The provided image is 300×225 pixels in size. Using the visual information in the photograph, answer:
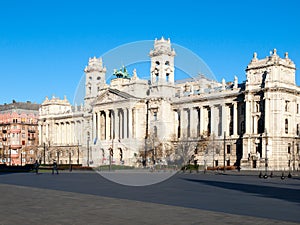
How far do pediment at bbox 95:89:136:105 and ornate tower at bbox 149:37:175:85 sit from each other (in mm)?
8580

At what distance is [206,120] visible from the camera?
126250mm

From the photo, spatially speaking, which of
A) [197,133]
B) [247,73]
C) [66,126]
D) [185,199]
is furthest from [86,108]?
[185,199]

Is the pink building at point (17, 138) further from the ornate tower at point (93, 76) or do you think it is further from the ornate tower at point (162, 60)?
the ornate tower at point (162, 60)

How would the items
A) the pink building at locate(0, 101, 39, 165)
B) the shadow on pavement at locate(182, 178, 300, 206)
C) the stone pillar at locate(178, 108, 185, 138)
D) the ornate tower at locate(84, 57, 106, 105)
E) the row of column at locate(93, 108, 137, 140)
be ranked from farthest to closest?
the pink building at locate(0, 101, 39, 165), the ornate tower at locate(84, 57, 106, 105), the row of column at locate(93, 108, 137, 140), the stone pillar at locate(178, 108, 185, 138), the shadow on pavement at locate(182, 178, 300, 206)

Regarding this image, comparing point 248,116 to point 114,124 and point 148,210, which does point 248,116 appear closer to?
point 114,124

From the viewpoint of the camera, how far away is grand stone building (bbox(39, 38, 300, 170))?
107 meters

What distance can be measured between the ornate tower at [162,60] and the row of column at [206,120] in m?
10.2

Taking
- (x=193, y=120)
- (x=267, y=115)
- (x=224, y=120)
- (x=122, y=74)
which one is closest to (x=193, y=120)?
(x=193, y=120)

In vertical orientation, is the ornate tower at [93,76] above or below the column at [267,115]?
above

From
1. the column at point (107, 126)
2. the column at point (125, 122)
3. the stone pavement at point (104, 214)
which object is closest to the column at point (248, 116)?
the column at point (125, 122)

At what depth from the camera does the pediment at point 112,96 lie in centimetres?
13751

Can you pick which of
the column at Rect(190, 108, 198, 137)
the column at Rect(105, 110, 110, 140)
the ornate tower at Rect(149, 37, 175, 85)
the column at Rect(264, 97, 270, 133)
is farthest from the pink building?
the column at Rect(264, 97, 270, 133)

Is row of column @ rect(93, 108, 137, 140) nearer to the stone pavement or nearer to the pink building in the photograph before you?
the pink building

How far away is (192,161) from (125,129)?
24251 mm
